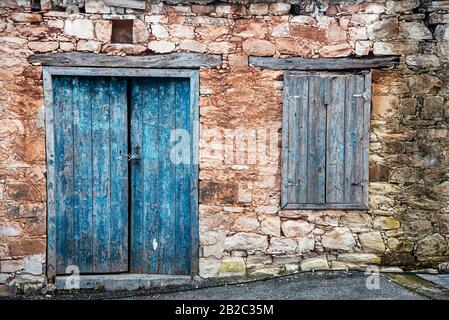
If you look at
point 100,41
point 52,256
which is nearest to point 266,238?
point 52,256

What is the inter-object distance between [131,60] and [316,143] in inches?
85.7

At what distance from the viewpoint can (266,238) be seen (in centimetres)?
619

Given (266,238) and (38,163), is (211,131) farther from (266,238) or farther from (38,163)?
(38,163)

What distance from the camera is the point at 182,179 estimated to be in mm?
6203

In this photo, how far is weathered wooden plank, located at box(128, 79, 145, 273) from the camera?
6.16 metres

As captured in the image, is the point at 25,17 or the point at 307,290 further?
the point at 25,17

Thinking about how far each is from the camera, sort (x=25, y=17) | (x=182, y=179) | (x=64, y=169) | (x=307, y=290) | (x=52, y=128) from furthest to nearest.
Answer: (x=182, y=179) → (x=64, y=169) → (x=52, y=128) → (x=25, y=17) → (x=307, y=290)

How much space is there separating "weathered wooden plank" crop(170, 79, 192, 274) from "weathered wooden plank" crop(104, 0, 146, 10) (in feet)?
2.88

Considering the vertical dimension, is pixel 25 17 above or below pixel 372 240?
above

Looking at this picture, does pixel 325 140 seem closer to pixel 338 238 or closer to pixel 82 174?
pixel 338 238

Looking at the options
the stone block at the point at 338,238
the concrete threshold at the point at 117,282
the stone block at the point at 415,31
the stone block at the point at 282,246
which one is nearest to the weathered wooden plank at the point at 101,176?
the concrete threshold at the point at 117,282

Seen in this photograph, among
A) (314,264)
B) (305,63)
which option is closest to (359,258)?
(314,264)

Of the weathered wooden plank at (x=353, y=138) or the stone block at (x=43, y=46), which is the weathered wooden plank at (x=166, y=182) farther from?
the weathered wooden plank at (x=353, y=138)

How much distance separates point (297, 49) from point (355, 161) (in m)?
1.37
